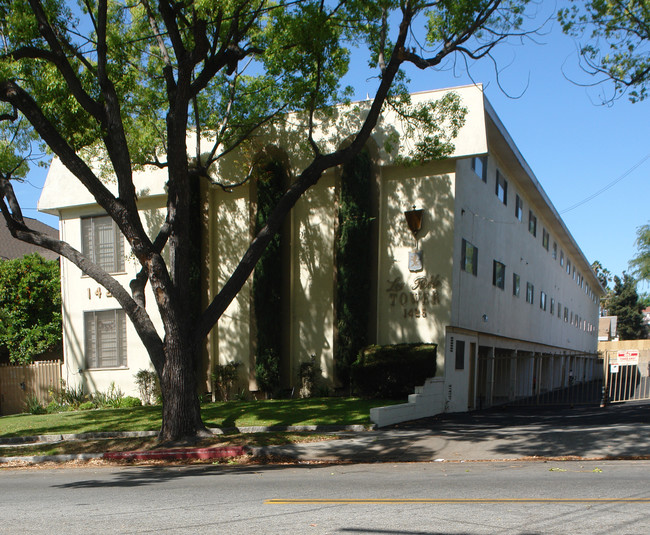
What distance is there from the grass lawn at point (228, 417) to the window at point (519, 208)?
12.8 metres

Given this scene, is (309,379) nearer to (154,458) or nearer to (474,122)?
(154,458)

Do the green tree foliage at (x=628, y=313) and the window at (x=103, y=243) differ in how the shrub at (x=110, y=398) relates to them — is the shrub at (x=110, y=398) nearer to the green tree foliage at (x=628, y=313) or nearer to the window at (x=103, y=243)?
the window at (x=103, y=243)

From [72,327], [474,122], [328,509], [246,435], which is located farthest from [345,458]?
[72,327]

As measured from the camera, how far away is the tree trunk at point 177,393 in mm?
12477

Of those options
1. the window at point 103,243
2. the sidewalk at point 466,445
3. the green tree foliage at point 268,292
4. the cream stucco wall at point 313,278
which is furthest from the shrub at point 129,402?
the sidewalk at point 466,445

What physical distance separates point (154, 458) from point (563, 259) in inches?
1281

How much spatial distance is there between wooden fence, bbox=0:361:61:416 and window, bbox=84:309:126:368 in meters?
1.71

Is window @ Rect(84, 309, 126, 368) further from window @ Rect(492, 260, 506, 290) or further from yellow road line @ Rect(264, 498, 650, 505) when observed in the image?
yellow road line @ Rect(264, 498, 650, 505)

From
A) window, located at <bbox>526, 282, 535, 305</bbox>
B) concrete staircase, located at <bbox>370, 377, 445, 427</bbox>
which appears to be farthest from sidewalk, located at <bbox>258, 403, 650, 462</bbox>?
window, located at <bbox>526, 282, 535, 305</bbox>

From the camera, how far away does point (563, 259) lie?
125 feet

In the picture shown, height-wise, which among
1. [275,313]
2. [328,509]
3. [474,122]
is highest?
[474,122]

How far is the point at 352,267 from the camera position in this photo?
1812 centimetres

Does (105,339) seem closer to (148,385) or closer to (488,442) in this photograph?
(148,385)

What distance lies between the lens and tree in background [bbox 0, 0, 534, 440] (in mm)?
12578
